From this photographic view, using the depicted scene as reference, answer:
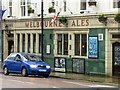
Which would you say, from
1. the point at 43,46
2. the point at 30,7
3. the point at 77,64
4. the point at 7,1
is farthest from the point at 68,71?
the point at 7,1

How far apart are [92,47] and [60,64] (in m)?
3.77

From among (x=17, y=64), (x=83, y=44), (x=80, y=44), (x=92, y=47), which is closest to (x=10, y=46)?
(x=80, y=44)

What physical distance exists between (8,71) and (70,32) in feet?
18.2

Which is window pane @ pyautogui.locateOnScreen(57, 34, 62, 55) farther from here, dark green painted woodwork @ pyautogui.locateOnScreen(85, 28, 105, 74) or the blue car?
the blue car

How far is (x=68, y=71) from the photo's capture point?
30.3 metres

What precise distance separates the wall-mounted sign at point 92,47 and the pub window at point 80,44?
774mm

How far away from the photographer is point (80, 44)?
2962cm

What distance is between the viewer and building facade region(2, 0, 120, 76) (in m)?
27.0

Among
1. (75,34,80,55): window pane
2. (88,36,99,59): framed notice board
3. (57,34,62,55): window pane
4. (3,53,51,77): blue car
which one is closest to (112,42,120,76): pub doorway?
(88,36,99,59): framed notice board

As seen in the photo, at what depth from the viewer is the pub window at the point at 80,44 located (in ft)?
96.0

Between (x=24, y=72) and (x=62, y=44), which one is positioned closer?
(x=24, y=72)

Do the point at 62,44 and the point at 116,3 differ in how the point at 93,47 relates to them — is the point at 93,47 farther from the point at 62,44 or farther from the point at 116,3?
the point at 62,44

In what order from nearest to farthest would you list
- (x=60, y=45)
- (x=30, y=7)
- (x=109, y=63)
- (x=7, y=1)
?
(x=109, y=63)
(x=60, y=45)
(x=30, y=7)
(x=7, y=1)

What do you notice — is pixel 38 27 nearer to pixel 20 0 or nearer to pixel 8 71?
pixel 20 0
